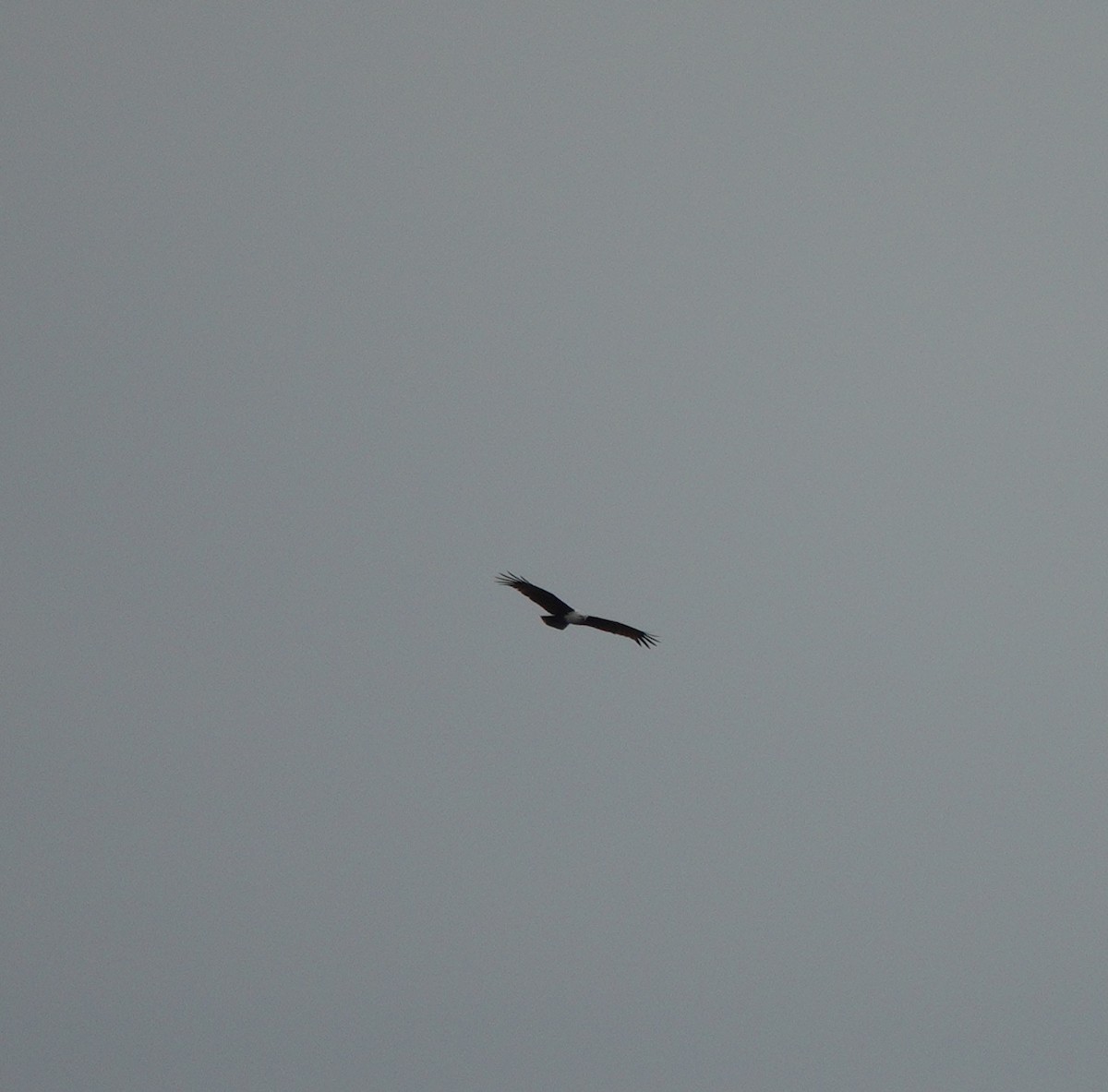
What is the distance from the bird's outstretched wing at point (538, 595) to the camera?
194 feet

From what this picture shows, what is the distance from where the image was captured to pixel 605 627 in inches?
2365

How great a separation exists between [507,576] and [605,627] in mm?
2861

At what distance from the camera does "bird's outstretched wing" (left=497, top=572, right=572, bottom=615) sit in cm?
5908

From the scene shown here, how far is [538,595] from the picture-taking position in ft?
197

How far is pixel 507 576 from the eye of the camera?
59469 millimetres
